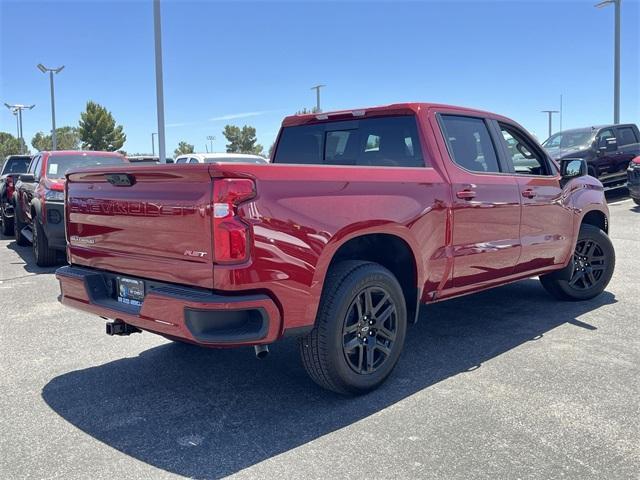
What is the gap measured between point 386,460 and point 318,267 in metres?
1.10

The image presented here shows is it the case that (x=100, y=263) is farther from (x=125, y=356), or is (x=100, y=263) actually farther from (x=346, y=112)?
(x=346, y=112)

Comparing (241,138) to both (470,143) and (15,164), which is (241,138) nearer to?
(15,164)

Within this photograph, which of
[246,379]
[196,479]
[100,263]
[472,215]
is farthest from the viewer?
[472,215]

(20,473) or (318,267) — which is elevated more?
(318,267)

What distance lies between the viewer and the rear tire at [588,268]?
6.24m

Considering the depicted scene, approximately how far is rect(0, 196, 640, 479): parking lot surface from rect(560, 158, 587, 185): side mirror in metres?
1.37

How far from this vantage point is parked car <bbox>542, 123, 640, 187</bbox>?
1466 cm

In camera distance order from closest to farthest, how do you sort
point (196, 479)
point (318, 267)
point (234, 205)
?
point (196, 479)
point (234, 205)
point (318, 267)

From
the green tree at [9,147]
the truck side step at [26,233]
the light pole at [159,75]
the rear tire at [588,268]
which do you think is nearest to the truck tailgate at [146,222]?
the rear tire at [588,268]

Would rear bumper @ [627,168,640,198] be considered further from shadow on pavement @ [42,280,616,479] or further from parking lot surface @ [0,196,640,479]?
shadow on pavement @ [42,280,616,479]

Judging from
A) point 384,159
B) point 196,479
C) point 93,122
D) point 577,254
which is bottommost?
point 196,479

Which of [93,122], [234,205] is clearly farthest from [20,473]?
[93,122]

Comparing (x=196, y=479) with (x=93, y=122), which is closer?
(x=196, y=479)

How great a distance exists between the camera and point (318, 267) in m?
3.41
